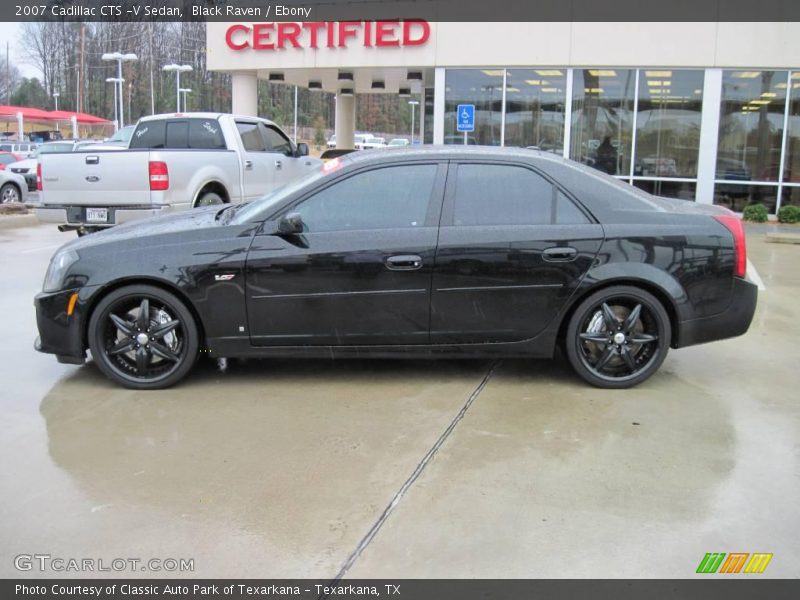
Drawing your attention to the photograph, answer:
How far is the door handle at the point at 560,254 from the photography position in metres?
5.28

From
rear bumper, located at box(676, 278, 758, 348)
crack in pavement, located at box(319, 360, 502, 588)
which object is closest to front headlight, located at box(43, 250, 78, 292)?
crack in pavement, located at box(319, 360, 502, 588)

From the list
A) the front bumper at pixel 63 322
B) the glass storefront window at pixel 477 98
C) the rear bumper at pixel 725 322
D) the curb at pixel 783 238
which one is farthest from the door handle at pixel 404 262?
the glass storefront window at pixel 477 98

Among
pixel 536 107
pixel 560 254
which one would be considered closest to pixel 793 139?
pixel 536 107

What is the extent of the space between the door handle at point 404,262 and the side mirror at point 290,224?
25.4 inches

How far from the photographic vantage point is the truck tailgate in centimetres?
991

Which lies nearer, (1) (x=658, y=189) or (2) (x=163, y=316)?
(2) (x=163, y=316)

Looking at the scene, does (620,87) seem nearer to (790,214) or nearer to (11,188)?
(790,214)

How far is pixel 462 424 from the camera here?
186 inches

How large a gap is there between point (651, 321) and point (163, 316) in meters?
3.38

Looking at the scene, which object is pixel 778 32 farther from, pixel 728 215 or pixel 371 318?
pixel 371 318

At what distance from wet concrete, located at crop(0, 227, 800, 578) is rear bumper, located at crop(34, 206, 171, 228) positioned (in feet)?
13.3

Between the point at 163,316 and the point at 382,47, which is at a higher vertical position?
the point at 382,47

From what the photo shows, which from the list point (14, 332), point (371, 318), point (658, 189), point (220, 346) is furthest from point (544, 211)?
point (658, 189)

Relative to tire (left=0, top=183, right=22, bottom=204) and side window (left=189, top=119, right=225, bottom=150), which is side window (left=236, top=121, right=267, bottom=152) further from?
tire (left=0, top=183, right=22, bottom=204)
